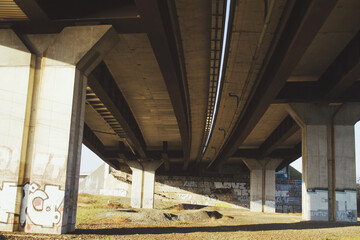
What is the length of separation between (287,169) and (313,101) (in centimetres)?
5402

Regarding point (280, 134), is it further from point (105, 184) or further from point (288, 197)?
point (105, 184)

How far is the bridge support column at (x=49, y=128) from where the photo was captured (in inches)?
557

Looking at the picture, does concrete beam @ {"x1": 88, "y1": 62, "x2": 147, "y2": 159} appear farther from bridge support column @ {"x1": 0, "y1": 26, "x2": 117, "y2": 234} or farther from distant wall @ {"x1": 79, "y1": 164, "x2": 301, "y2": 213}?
distant wall @ {"x1": 79, "y1": 164, "x2": 301, "y2": 213}

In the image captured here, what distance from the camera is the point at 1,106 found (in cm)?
1504

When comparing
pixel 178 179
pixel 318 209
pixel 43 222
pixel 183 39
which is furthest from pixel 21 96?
pixel 178 179

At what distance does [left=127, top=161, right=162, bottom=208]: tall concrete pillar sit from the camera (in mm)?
50000

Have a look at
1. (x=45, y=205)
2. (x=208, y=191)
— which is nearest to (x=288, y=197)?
(x=208, y=191)

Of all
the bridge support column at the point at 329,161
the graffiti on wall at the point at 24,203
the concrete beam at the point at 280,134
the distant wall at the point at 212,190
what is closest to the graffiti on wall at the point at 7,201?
the graffiti on wall at the point at 24,203

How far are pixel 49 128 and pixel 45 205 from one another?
8.98 feet

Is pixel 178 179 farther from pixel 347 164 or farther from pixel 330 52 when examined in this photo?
pixel 330 52

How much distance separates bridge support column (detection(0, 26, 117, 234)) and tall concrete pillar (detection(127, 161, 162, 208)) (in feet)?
116

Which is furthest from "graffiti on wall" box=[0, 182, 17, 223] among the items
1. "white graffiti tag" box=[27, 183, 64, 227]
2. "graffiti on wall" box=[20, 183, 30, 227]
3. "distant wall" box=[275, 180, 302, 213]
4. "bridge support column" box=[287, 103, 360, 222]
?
"distant wall" box=[275, 180, 302, 213]

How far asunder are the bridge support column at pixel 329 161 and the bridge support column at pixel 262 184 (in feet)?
89.0

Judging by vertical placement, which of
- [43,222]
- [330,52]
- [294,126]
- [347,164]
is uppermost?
[330,52]
